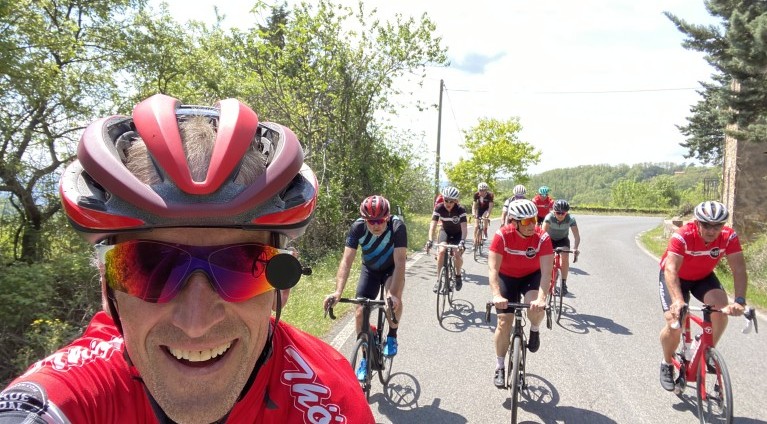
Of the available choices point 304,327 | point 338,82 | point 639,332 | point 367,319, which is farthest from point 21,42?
point 639,332

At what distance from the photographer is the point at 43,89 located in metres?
6.21

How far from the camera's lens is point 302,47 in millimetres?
12141

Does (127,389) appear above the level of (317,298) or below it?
above

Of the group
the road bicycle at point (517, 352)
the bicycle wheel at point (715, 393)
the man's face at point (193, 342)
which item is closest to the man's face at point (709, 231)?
the bicycle wheel at point (715, 393)

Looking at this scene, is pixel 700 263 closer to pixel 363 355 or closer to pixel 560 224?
pixel 560 224

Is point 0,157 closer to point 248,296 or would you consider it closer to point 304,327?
point 304,327

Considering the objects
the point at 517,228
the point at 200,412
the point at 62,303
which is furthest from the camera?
the point at 62,303

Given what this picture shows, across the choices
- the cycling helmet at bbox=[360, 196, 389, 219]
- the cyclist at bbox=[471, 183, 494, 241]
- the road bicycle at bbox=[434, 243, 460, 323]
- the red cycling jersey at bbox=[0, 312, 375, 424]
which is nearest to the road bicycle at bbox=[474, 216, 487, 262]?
the cyclist at bbox=[471, 183, 494, 241]

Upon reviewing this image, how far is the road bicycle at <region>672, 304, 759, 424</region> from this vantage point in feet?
13.0

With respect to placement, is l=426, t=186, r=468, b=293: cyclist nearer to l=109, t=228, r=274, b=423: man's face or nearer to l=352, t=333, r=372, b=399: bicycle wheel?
l=352, t=333, r=372, b=399: bicycle wheel

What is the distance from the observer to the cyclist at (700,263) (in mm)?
4539

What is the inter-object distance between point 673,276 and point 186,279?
5149 mm

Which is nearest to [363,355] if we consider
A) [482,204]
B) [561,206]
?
[561,206]

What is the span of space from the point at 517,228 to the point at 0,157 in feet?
24.7
